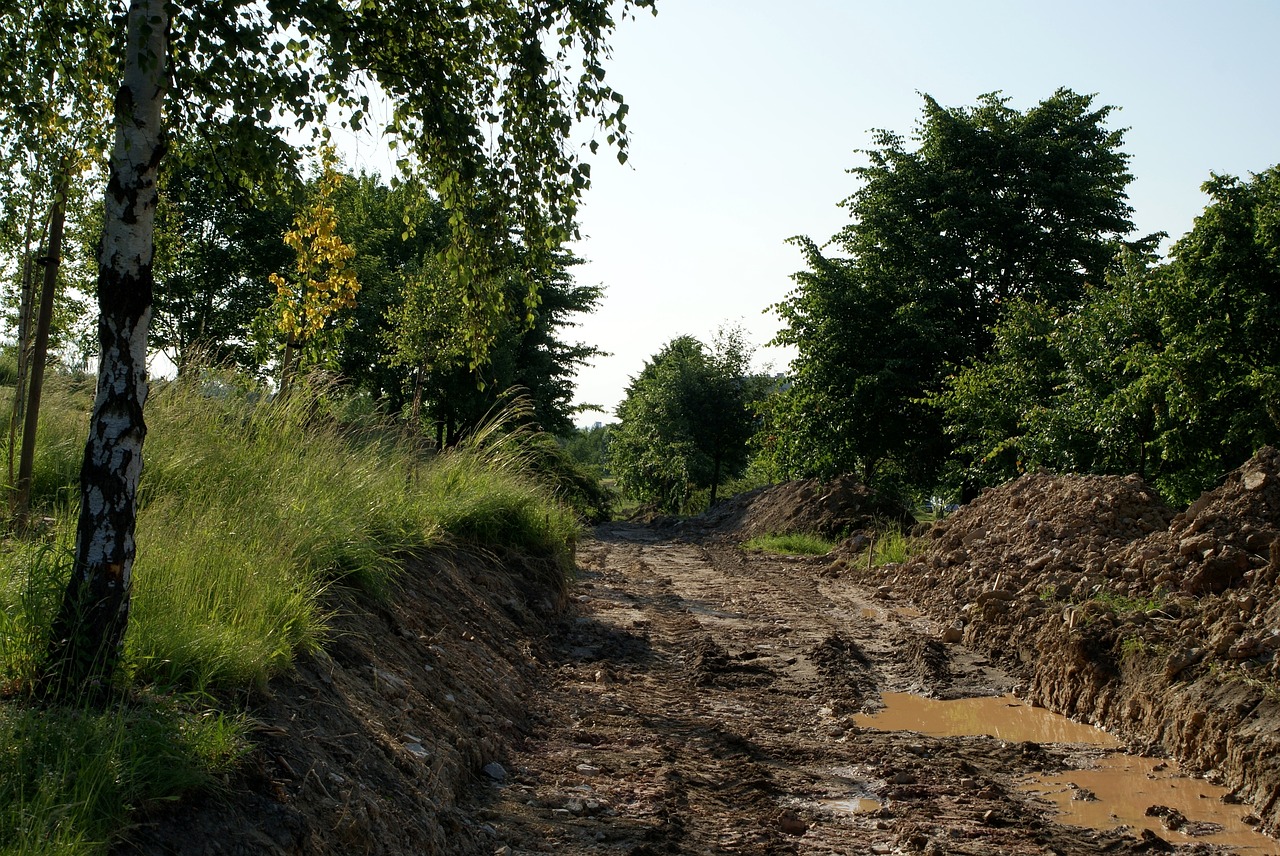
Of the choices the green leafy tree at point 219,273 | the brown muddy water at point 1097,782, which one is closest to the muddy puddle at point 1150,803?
the brown muddy water at point 1097,782

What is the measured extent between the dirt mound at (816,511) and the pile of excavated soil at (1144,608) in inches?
345

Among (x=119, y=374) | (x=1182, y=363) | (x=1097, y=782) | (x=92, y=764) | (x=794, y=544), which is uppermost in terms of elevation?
(x=1182, y=363)

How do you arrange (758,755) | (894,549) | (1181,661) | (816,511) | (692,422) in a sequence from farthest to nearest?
(692,422), (816,511), (894,549), (1181,661), (758,755)

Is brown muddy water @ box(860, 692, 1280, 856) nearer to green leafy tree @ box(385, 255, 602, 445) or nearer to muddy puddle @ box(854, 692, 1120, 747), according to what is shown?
muddy puddle @ box(854, 692, 1120, 747)

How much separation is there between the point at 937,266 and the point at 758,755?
19396mm

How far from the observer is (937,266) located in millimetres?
23547

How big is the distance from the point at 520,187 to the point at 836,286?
19.3 metres

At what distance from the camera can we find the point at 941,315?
23.5m

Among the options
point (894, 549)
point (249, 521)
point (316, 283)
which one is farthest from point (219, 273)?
point (249, 521)

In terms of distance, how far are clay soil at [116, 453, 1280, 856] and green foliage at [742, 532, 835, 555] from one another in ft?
27.8

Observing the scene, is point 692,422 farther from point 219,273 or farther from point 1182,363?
point 1182,363

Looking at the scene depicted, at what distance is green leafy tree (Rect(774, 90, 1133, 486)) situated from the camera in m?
23.3

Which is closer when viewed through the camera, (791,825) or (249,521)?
(791,825)

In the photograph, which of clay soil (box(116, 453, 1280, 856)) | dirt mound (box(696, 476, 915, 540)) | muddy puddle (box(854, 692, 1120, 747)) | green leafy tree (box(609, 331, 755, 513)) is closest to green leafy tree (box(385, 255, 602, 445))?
green leafy tree (box(609, 331, 755, 513))
